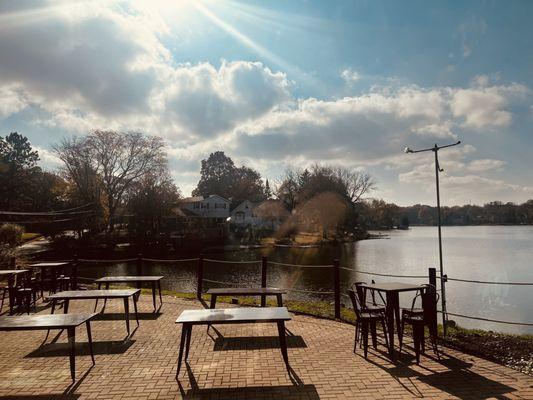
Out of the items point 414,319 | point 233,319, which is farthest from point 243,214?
point 233,319

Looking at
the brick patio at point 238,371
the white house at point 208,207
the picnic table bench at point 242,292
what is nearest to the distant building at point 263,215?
the white house at point 208,207

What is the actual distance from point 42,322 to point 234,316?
2.69 meters

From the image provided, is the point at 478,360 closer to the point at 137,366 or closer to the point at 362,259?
the point at 137,366

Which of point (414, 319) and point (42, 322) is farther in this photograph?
point (414, 319)

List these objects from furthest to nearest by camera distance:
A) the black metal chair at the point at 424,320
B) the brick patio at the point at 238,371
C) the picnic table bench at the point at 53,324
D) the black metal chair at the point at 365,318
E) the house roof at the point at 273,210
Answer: the house roof at the point at 273,210 < the black metal chair at the point at 365,318 < the black metal chair at the point at 424,320 < the picnic table bench at the point at 53,324 < the brick patio at the point at 238,371

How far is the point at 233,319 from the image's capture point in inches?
204

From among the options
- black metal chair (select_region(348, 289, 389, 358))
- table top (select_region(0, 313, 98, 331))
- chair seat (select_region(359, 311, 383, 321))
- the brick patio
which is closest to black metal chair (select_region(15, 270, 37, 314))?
the brick patio

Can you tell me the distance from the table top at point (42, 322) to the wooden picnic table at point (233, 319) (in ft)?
4.72

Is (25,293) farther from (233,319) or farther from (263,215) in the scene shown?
(263,215)

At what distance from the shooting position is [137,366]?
5.32m

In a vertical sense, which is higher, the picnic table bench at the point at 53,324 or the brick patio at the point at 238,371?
the picnic table bench at the point at 53,324

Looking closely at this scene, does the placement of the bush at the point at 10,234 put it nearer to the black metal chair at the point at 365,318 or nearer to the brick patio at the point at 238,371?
the brick patio at the point at 238,371

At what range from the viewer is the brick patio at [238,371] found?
441cm

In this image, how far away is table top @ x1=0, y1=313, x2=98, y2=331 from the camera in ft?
15.9
